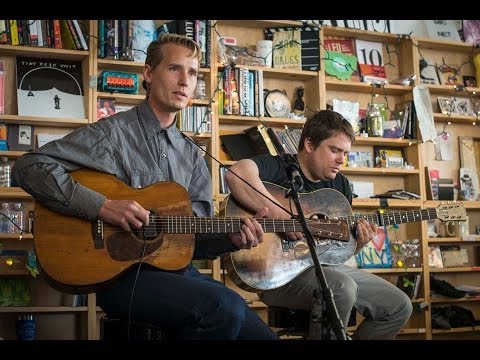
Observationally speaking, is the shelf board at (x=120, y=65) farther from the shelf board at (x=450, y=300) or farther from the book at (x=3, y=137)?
the shelf board at (x=450, y=300)

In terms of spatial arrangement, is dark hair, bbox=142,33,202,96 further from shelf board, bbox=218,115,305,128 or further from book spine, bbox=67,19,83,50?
shelf board, bbox=218,115,305,128

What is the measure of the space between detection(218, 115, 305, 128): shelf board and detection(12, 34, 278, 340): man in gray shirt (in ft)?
6.76

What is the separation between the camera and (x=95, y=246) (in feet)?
7.29

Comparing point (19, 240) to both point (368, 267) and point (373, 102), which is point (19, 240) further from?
point (373, 102)

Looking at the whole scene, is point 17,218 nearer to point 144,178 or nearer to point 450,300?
point 144,178

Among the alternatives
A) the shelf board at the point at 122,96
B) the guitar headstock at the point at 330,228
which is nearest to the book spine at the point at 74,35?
the shelf board at the point at 122,96

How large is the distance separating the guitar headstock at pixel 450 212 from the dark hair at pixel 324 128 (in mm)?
684

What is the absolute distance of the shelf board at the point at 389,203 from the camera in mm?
4941

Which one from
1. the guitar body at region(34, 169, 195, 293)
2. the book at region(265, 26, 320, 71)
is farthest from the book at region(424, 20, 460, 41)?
the guitar body at region(34, 169, 195, 293)

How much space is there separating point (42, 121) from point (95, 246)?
232cm

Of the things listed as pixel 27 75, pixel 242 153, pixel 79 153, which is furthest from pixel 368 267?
pixel 79 153

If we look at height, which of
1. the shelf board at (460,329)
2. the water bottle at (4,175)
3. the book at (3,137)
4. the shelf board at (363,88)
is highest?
the shelf board at (363,88)

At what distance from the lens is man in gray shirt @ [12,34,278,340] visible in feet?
6.87
